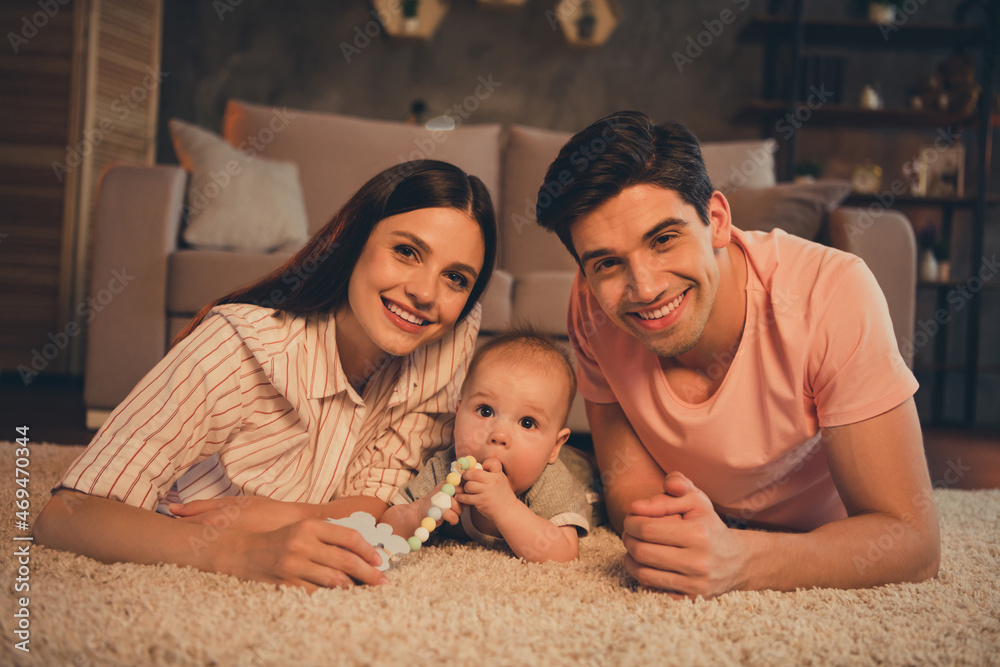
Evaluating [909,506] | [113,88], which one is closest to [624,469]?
[909,506]

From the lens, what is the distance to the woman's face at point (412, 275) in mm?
1146

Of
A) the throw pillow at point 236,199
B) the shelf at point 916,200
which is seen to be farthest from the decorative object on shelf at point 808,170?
the throw pillow at point 236,199

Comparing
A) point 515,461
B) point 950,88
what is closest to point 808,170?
point 950,88

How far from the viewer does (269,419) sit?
1.16 m

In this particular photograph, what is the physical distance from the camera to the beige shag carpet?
72 centimetres

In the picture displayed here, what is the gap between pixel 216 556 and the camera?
92 cm

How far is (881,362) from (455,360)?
0.75 metres

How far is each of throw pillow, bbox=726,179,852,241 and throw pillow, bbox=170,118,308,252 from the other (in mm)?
1630

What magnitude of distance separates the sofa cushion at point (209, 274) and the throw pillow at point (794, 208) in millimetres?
1572

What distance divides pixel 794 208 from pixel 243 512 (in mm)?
1920

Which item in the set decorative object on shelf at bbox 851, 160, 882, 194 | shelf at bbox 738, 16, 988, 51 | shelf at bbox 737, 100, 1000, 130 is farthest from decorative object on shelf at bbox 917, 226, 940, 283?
shelf at bbox 738, 16, 988, 51

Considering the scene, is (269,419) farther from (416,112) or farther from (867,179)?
(867,179)

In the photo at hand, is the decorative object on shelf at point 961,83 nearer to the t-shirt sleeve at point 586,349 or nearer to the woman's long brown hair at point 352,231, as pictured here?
the t-shirt sleeve at point 586,349

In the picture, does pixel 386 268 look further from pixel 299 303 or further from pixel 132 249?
pixel 132 249
